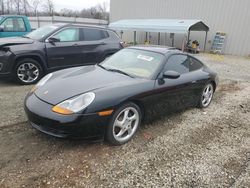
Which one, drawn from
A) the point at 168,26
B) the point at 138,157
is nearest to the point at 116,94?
the point at 138,157

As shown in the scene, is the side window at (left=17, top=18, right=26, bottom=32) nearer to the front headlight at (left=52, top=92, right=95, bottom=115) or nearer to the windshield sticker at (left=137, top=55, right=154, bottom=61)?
the windshield sticker at (left=137, top=55, right=154, bottom=61)

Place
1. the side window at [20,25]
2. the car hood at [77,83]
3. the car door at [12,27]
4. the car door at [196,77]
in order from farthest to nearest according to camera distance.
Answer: the side window at [20,25]
the car door at [12,27]
the car door at [196,77]
the car hood at [77,83]

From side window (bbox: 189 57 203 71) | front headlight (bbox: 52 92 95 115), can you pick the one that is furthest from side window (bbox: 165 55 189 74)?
front headlight (bbox: 52 92 95 115)

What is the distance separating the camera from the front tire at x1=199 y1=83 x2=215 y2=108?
498cm

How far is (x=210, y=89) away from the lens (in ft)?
17.1

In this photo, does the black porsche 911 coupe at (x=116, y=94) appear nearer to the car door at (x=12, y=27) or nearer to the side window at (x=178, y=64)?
the side window at (x=178, y=64)

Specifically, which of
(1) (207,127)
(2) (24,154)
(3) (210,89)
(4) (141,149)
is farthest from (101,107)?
(3) (210,89)

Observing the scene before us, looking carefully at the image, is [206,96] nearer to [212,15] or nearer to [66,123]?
[66,123]

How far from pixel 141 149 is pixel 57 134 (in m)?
1.16

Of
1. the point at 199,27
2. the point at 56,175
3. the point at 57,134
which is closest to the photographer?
the point at 56,175

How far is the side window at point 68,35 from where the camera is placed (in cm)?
646

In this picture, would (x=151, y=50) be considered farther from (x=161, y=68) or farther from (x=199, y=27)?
(x=199, y=27)

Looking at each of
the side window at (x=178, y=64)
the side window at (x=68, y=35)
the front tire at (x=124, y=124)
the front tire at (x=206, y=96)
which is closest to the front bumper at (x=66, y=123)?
the front tire at (x=124, y=124)

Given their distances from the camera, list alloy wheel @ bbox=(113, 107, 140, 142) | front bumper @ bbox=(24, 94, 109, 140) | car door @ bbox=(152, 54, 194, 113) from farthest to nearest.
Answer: car door @ bbox=(152, 54, 194, 113), alloy wheel @ bbox=(113, 107, 140, 142), front bumper @ bbox=(24, 94, 109, 140)
